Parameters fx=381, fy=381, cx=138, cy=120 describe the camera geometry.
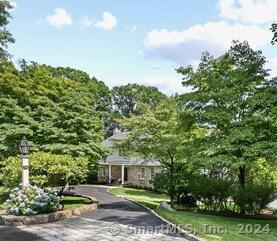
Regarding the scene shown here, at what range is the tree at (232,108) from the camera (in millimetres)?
13766

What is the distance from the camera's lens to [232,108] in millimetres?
15188

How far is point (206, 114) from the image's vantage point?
1520 cm

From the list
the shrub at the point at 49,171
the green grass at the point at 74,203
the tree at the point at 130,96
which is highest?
the tree at the point at 130,96

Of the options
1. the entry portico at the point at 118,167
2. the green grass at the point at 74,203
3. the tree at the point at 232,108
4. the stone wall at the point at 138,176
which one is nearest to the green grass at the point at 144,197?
the green grass at the point at 74,203

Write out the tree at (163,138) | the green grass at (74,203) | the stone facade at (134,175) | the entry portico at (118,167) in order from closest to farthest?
the green grass at (74,203)
the tree at (163,138)
the stone facade at (134,175)
the entry portico at (118,167)

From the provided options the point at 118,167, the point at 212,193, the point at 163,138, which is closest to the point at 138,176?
the point at 118,167

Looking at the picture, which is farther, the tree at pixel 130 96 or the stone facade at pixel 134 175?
the tree at pixel 130 96

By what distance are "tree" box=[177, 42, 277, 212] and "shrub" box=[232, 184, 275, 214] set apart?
3.02ft

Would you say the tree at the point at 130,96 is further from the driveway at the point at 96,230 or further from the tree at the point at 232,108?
the driveway at the point at 96,230

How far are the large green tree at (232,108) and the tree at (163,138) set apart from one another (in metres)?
1.90

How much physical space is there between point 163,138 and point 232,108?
486 centimetres

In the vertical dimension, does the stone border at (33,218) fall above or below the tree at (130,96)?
below

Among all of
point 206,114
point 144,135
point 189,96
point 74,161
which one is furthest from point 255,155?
point 144,135

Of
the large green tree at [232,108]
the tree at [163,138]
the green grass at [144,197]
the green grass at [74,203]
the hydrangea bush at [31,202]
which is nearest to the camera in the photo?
the hydrangea bush at [31,202]
